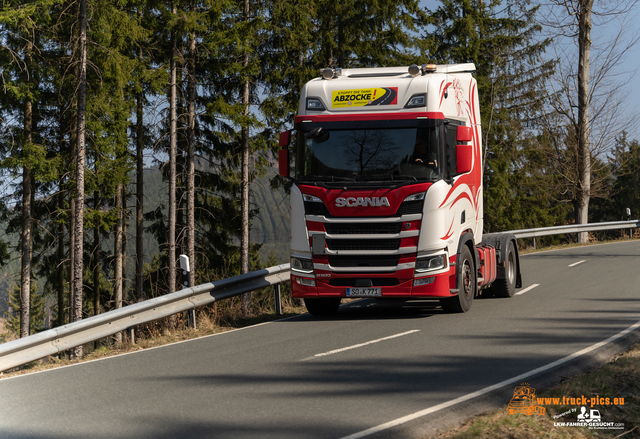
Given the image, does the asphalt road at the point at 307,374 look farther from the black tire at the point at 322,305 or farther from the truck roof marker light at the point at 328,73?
the truck roof marker light at the point at 328,73

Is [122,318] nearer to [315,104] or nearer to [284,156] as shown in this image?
[284,156]

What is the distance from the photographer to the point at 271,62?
1011 inches

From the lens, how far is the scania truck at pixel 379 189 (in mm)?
10039

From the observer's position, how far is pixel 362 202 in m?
10.0

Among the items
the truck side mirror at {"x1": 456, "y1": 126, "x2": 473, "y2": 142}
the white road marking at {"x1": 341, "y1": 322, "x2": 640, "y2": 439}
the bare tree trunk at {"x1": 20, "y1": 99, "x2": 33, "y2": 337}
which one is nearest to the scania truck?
the truck side mirror at {"x1": 456, "y1": 126, "x2": 473, "y2": 142}

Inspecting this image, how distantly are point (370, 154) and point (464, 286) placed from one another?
294 cm

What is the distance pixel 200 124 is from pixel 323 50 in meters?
6.18

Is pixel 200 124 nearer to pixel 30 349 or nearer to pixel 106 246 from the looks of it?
pixel 106 246

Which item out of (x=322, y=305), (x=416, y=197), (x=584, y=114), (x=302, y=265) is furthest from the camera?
(x=584, y=114)

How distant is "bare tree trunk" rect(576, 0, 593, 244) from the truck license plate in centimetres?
1973

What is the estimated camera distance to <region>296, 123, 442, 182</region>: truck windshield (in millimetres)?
10125

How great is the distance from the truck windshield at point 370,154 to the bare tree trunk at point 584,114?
64.2 feet

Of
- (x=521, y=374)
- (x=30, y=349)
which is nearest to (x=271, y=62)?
(x=30, y=349)

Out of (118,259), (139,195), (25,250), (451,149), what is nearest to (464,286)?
(451,149)
